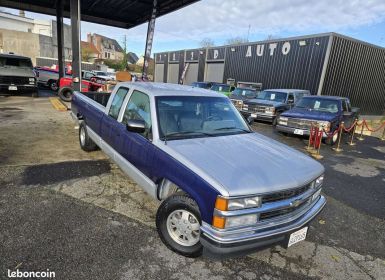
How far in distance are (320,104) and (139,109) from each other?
889 centimetres

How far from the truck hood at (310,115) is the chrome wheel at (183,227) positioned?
806cm

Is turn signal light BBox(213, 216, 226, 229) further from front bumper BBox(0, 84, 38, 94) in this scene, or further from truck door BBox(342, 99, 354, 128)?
front bumper BBox(0, 84, 38, 94)

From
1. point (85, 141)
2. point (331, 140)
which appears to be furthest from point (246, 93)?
point (85, 141)

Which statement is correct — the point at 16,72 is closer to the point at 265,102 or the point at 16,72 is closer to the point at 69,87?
the point at 69,87

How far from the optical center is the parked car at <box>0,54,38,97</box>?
14.0 metres

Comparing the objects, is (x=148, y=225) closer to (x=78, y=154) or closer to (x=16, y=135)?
(x=78, y=154)

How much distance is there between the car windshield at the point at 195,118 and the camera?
3.56 meters

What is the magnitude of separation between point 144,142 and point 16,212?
200 cm

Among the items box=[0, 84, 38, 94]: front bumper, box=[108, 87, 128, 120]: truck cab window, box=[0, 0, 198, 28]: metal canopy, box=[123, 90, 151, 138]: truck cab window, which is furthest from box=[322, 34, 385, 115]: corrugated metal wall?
box=[0, 84, 38, 94]: front bumper

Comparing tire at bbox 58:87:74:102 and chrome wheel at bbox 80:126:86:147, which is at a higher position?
tire at bbox 58:87:74:102

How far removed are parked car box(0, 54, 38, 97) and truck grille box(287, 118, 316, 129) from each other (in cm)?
1339

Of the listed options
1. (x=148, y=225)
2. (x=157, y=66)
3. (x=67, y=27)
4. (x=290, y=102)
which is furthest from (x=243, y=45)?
(x=67, y=27)

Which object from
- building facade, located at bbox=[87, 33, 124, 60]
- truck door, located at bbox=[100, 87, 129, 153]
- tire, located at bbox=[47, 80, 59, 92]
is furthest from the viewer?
building facade, located at bbox=[87, 33, 124, 60]

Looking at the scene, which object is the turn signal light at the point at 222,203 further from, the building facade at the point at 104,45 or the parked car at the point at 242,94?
the building facade at the point at 104,45
